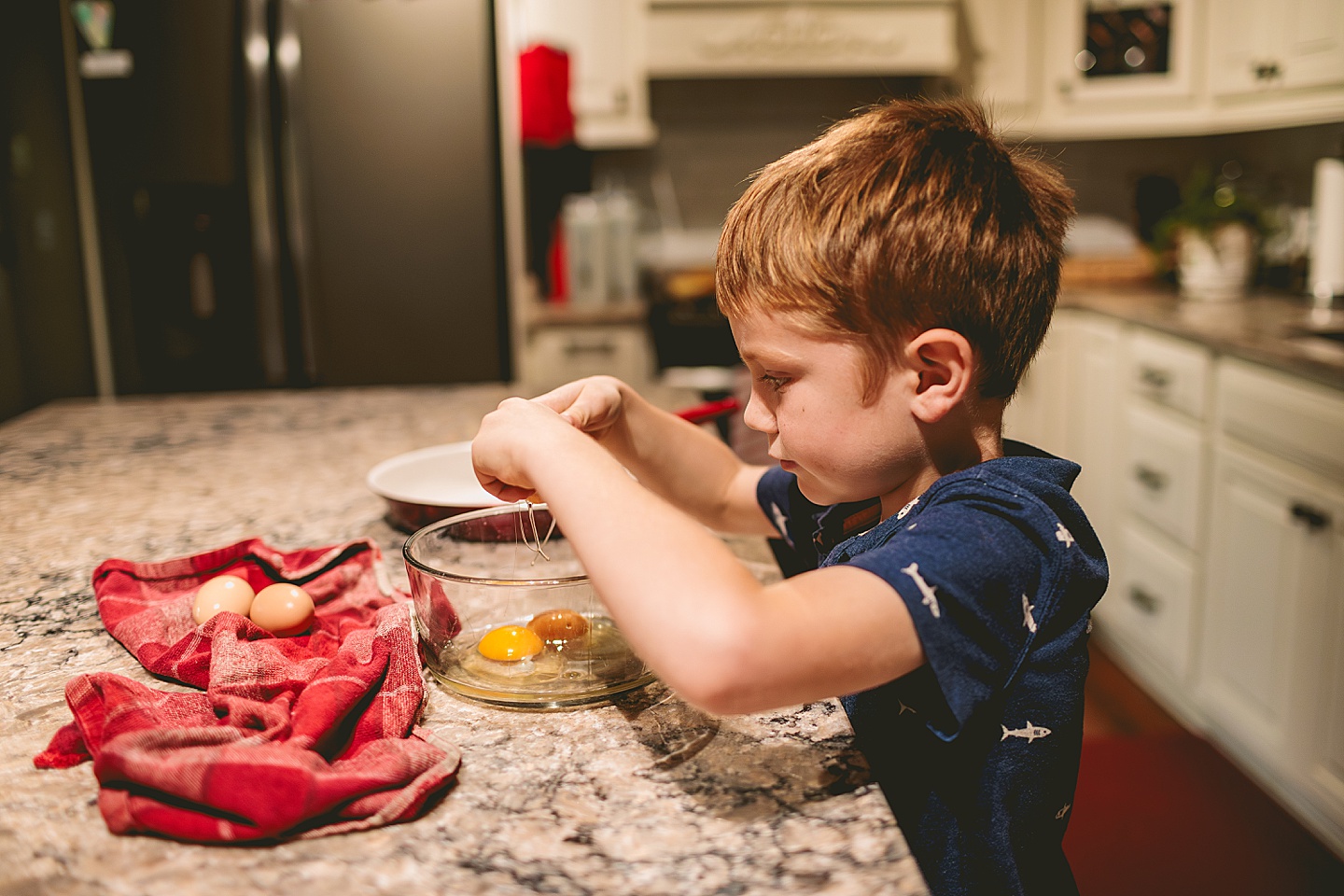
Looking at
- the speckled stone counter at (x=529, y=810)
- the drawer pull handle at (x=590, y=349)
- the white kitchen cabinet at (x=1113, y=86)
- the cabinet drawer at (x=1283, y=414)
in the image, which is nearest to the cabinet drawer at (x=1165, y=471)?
the cabinet drawer at (x=1283, y=414)

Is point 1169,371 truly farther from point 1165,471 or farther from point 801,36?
point 801,36

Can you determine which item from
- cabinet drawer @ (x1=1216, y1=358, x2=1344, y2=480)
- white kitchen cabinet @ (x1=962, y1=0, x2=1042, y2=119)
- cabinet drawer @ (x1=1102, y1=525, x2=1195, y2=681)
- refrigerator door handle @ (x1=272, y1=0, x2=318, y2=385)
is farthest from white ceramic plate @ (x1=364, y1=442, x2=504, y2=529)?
white kitchen cabinet @ (x1=962, y1=0, x2=1042, y2=119)

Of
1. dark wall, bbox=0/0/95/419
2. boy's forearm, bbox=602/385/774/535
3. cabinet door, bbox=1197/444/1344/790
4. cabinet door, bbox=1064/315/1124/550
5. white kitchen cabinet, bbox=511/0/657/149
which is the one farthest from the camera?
white kitchen cabinet, bbox=511/0/657/149

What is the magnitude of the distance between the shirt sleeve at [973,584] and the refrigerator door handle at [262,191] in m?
2.34

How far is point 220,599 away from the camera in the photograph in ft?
2.72

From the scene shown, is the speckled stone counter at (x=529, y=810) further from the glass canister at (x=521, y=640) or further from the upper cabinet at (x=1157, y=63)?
the upper cabinet at (x=1157, y=63)

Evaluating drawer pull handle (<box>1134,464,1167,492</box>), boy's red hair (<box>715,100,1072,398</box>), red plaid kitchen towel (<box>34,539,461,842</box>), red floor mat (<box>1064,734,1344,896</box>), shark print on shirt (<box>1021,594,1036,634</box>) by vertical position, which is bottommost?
red floor mat (<box>1064,734,1344,896</box>)

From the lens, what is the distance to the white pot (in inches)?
115

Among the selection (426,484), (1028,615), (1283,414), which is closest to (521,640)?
(1028,615)

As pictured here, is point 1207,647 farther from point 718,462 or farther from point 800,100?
point 800,100

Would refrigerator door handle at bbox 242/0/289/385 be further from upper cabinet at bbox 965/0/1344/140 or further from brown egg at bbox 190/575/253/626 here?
brown egg at bbox 190/575/253/626

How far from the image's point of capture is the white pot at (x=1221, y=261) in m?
2.93

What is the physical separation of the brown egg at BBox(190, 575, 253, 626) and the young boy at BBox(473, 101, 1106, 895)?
229mm

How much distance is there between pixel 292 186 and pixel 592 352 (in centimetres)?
101
